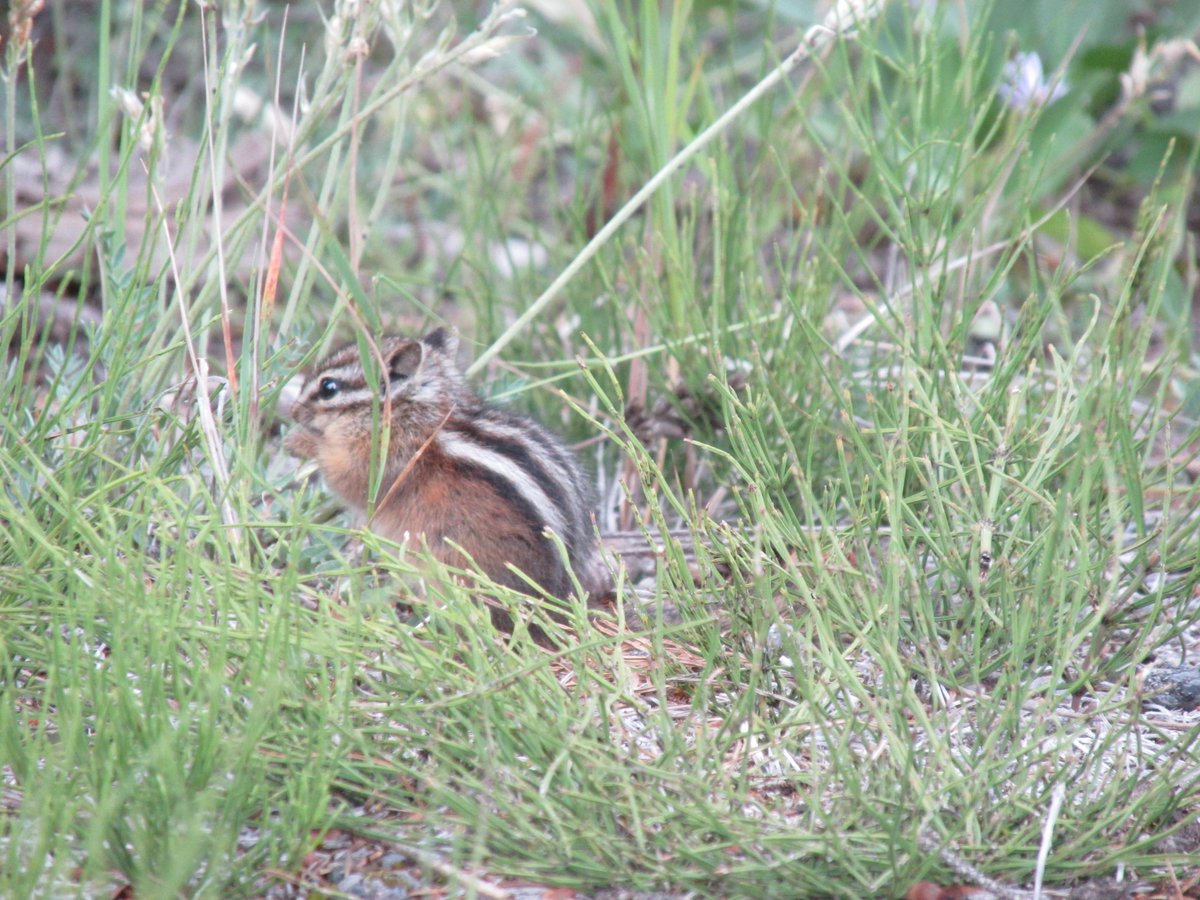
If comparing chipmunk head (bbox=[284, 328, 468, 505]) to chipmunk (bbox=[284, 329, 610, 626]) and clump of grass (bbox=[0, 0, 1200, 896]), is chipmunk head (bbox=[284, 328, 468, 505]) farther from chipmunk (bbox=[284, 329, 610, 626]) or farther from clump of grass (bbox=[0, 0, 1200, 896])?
clump of grass (bbox=[0, 0, 1200, 896])

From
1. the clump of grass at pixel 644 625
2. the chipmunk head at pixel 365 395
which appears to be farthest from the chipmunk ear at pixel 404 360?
the clump of grass at pixel 644 625

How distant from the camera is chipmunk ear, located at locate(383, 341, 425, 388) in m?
3.85

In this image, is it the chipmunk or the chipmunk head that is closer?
the chipmunk

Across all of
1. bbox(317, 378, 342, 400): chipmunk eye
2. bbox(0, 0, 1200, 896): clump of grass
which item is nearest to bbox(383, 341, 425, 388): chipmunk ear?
bbox(317, 378, 342, 400): chipmunk eye

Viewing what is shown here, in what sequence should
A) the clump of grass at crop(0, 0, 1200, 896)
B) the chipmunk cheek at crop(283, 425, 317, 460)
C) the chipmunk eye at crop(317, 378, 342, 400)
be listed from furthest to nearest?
the chipmunk eye at crop(317, 378, 342, 400), the chipmunk cheek at crop(283, 425, 317, 460), the clump of grass at crop(0, 0, 1200, 896)

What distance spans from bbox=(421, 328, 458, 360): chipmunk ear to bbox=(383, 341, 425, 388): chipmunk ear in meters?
0.08

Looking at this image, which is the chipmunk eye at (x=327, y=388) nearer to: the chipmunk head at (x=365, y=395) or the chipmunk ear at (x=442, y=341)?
the chipmunk head at (x=365, y=395)

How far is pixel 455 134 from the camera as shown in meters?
6.89

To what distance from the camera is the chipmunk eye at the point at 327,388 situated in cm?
394

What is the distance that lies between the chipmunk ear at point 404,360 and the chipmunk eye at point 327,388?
0.56 feet

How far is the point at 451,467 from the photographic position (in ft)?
11.7

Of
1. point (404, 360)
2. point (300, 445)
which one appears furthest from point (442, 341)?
point (300, 445)

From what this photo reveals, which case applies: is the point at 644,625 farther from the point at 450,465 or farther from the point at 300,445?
the point at 300,445

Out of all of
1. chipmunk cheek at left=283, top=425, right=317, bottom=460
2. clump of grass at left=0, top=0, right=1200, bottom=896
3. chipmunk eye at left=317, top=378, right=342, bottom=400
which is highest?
clump of grass at left=0, top=0, right=1200, bottom=896
